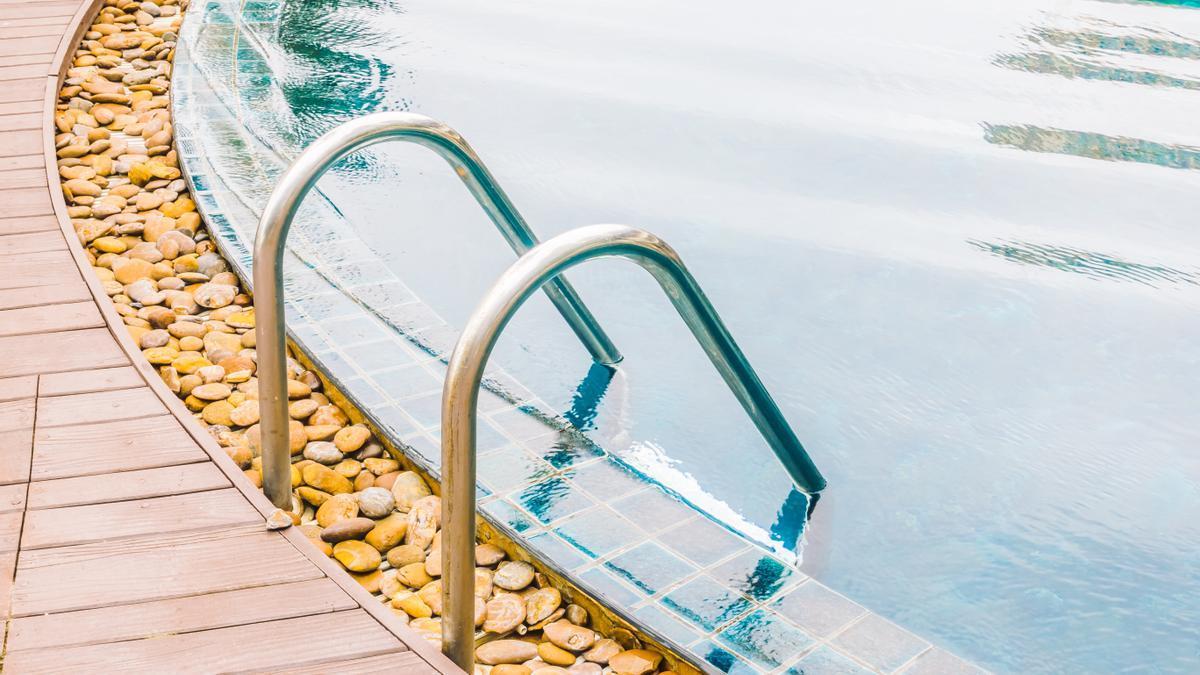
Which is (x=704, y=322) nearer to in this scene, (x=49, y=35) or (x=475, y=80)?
(x=475, y=80)

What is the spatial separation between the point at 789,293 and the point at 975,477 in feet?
3.41

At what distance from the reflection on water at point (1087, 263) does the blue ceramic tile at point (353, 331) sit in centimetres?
226

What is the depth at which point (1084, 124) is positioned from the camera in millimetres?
4824

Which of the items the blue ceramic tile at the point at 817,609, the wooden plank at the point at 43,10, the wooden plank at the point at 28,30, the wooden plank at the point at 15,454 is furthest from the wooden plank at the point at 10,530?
the wooden plank at the point at 43,10

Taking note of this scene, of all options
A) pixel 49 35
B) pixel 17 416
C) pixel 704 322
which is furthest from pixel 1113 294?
pixel 49 35

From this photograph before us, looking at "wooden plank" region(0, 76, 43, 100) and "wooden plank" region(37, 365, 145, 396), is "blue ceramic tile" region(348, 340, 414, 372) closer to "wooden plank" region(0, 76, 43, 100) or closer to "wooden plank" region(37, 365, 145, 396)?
"wooden plank" region(37, 365, 145, 396)

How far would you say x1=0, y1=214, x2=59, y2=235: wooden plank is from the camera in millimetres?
3131

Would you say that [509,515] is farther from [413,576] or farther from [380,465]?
[380,465]

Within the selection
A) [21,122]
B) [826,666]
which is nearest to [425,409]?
[826,666]

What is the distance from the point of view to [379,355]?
106 inches

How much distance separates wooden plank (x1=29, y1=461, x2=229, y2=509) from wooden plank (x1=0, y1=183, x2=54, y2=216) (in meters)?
1.45

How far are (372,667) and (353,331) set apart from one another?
4.10 ft

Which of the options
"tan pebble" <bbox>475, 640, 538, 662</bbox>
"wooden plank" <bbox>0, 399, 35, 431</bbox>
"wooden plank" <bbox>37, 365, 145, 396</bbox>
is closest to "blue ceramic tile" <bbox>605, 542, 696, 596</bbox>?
"tan pebble" <bbox>475, 640, 538, 662</bbox>

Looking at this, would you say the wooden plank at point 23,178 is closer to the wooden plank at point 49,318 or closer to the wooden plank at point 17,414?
the wooden plank at point 49,318
